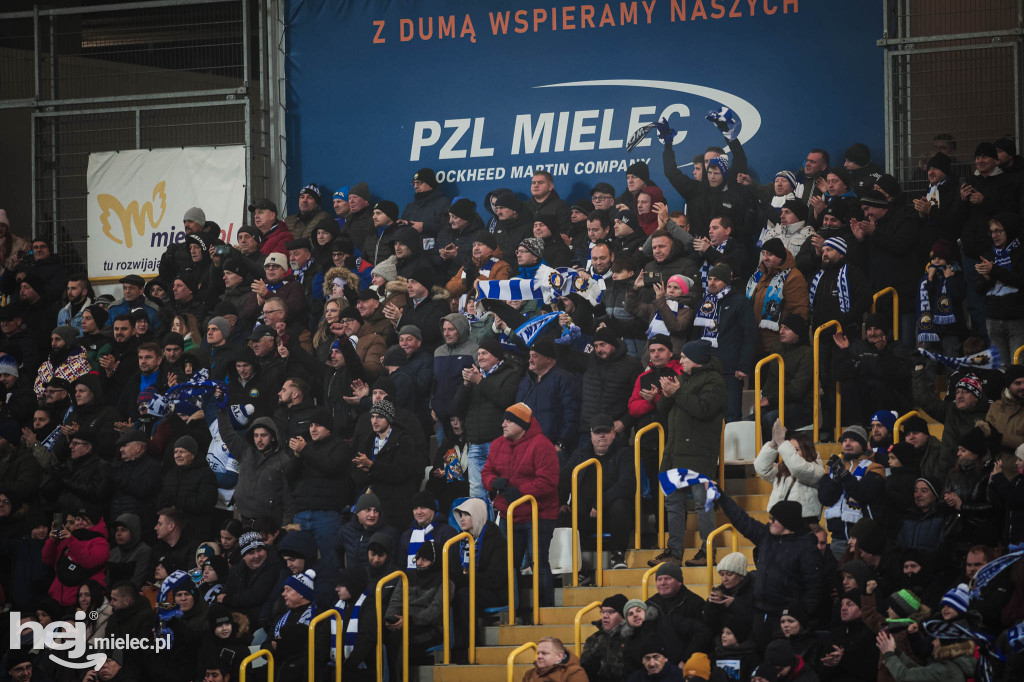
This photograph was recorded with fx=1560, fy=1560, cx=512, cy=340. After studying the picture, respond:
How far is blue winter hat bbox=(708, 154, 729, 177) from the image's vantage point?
1495 centimetres

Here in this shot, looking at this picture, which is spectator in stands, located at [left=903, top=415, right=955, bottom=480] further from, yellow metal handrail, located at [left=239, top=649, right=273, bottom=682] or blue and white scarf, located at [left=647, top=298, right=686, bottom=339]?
yellow metal handrail, located at [left=239, top=649, right=273, bottom=682]

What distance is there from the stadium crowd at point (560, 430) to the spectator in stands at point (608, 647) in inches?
1.0

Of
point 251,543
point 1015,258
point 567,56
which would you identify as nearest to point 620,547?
point 251,543

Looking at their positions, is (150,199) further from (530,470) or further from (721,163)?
(530,470)

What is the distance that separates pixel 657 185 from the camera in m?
16.6

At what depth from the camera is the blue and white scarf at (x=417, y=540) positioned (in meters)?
12.1

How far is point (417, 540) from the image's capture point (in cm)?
1213

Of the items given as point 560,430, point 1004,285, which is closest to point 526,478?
point 560,430

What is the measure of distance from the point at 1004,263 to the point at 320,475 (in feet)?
19.1

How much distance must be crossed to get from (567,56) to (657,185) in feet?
6.07

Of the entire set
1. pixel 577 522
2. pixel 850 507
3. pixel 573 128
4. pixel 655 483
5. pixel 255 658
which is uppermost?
pixel 573 128

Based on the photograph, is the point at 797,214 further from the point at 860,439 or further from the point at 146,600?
the point at 146,600

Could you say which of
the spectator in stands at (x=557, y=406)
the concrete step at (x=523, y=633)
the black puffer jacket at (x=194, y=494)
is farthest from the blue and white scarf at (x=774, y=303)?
the black puffer jacket at (x=194, y=494)

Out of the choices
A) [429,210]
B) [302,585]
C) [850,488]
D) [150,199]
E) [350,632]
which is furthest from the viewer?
[150,199]
